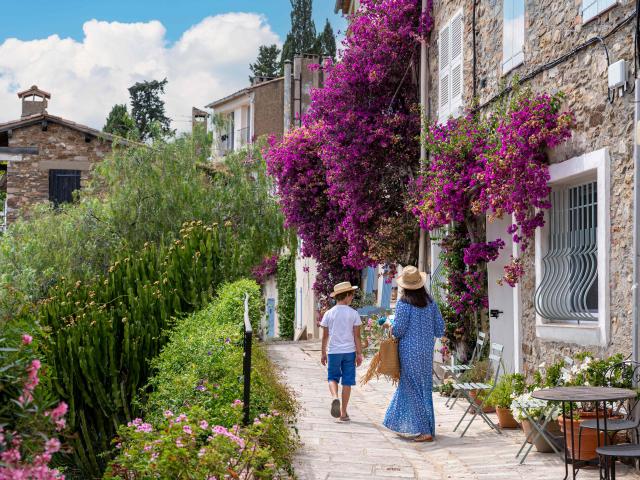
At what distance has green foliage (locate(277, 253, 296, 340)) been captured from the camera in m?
32.4

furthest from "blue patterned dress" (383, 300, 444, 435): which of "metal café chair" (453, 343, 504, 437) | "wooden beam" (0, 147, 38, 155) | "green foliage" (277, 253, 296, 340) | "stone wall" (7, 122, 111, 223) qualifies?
"wooden beam" (0, 147, 38, 155)

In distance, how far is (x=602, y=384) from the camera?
7.82 m

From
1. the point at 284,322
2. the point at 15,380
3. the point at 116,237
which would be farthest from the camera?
the point at 284,322

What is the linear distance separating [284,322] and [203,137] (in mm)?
11369

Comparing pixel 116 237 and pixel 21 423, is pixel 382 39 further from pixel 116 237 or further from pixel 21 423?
pixel 21 423

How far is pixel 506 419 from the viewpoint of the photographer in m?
9.91

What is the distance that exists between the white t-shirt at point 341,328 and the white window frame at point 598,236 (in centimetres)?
217

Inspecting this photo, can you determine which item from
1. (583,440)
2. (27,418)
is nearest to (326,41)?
(583,440)

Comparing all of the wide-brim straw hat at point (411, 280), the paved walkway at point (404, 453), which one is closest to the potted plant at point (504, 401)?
the paved walkway at point (404, 453)

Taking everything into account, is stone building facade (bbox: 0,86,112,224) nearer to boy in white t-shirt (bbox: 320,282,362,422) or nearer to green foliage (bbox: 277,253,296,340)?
green foliage (bbox: 277,253,296,340)

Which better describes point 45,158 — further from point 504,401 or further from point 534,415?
point 534,415

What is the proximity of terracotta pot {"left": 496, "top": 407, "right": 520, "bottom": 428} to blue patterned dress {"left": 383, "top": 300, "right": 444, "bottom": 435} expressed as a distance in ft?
2.96

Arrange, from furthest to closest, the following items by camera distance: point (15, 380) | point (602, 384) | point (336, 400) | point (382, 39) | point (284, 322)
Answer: point (284, 322)
point (382, 39)
point (336, 400)
point (602, 384)
point (15, 380)

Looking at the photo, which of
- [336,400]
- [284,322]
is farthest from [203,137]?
[336,400]
